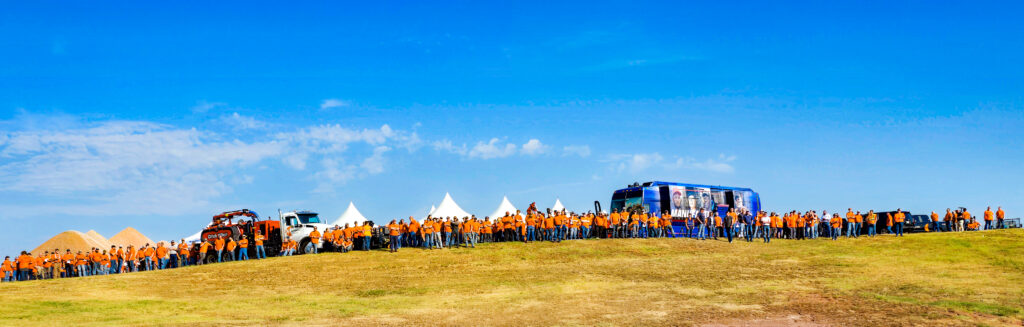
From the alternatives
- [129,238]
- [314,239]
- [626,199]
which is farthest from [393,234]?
[129,238]

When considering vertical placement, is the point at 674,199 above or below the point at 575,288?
above

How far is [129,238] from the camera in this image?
53.6 metres

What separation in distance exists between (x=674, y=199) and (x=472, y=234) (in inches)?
504

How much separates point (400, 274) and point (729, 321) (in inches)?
460

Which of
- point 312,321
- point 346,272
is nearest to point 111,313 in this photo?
point 312,321

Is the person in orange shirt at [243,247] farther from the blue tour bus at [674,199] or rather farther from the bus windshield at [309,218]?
the blue tour bus at [674,199]

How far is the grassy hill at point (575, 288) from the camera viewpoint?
16.8 meters

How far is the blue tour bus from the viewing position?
120 ft

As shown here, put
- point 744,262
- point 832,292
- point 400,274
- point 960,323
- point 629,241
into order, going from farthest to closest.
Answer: point 629,241, point 744,262, point 400,274, point 832,292, point 960,323

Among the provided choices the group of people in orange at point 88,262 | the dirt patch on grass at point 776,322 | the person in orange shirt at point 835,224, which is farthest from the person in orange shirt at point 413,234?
the person in orange shirt at point 835,224

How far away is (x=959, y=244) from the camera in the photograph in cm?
2973

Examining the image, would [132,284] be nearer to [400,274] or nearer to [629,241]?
[400,274]

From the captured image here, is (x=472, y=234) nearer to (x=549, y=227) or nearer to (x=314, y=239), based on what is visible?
(x=549, y=227)

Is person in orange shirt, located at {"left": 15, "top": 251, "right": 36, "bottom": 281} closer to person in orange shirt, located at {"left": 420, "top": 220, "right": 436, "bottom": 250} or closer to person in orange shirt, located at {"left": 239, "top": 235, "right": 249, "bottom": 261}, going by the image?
person in orange shirt, located at {"left": 239, "top": 235, "right": 249, "bottom": 261}
